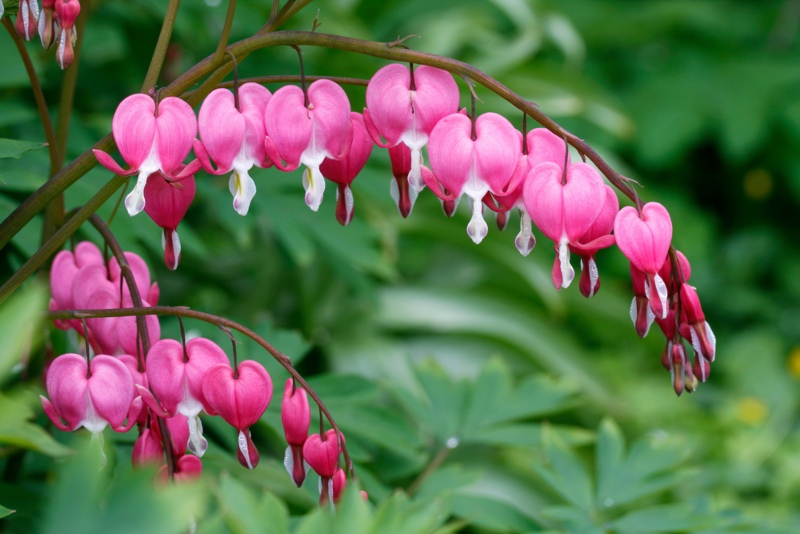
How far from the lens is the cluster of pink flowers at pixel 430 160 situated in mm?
579

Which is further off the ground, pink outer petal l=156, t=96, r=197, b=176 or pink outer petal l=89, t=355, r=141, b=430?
pink outer petal l=156, t=96, r=197, b=176

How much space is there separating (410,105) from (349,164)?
0.07 meters

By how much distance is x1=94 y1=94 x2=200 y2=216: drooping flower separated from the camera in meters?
0.57

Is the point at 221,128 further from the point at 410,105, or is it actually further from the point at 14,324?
the point at 14,324

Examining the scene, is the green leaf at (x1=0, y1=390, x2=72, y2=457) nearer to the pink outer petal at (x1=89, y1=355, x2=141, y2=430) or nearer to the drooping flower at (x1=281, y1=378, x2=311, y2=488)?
the pink outer petal at (x1=89, y1=355, x2=141, y2=430)

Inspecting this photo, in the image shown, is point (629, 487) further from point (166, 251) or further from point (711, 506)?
point (166, 251)

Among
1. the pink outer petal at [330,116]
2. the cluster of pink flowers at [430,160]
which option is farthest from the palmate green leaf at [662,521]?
the pink outer petal at [330,116]

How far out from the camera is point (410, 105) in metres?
0.61

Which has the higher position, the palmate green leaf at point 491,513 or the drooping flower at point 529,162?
the drooping flower at point 529,162

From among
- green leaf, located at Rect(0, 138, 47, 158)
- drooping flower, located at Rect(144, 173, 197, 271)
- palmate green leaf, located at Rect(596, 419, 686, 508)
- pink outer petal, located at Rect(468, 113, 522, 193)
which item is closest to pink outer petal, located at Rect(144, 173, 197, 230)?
drooping flower, located at Rect(144, 173, 197, 271)

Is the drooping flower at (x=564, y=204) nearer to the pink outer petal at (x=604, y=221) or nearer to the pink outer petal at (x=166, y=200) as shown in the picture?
the pink outer petal at (x=604, y=221)

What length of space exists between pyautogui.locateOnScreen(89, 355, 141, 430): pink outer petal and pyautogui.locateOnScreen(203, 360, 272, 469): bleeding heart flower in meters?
0.06

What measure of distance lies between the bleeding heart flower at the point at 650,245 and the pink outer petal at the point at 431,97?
156 mm

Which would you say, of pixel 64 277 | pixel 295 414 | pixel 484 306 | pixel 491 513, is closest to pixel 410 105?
pixel 295 414
